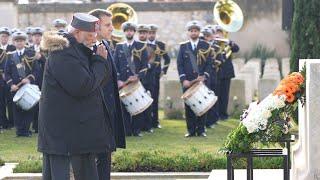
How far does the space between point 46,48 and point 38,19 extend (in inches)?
828

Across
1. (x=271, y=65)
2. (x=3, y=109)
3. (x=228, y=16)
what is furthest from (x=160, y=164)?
(x=271, y=65)

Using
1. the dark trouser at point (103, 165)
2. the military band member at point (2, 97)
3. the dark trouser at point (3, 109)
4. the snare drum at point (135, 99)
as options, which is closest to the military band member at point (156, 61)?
the snare drum at point (135, 99)

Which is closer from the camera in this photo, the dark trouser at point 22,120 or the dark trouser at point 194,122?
the dark trouser at point 194,122

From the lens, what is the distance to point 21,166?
1151 cm

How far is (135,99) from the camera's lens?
52.2ft

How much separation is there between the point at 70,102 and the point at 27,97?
307 inches

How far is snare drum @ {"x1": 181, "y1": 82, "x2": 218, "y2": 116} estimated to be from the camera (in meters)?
15.8

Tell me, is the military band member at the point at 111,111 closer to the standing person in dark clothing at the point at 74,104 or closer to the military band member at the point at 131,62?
the standing person in dark clothing at the point at 74,104

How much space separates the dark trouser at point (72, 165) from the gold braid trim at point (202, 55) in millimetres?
8095

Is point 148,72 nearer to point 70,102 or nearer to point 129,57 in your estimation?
point 129,57

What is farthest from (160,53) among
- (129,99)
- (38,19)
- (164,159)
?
(38,19)

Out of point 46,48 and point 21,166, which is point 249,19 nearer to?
point 21,166

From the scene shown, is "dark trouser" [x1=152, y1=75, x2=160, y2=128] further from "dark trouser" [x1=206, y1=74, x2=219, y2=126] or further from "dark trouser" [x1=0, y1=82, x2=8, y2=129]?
"dark trouser" [x1=0, y1=82, x2=8, y2=129]

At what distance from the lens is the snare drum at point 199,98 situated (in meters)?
15.8
